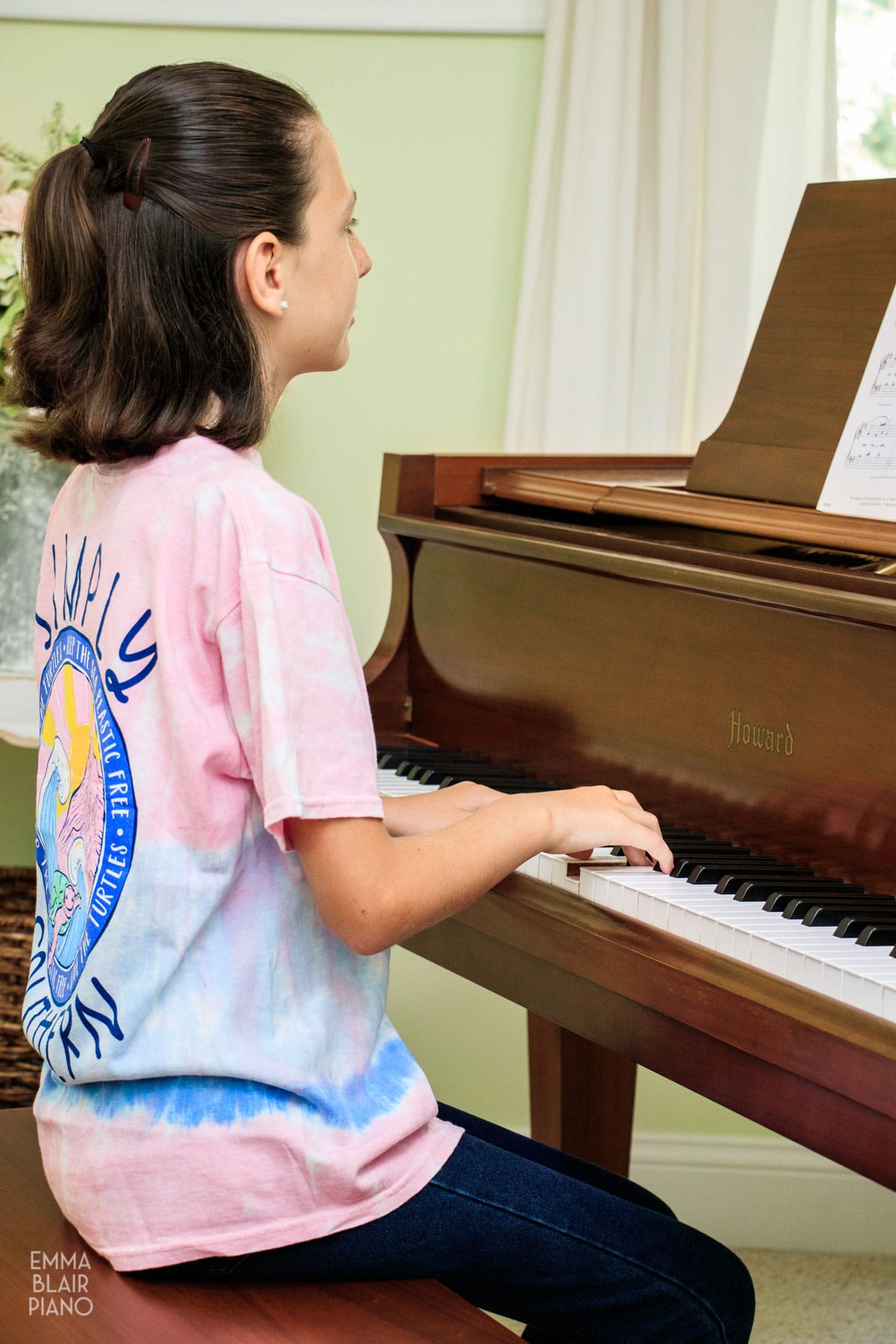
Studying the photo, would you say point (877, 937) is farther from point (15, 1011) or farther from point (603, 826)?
point (15, 1011)

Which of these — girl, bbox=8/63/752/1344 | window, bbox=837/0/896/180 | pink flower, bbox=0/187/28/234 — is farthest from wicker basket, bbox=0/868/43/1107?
window, bbox=837/0/896/180

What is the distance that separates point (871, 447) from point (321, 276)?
656 mm

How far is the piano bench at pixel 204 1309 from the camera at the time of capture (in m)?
1.03

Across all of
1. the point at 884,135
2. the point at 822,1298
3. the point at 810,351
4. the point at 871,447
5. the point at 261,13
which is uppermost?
→ the point at 261,13

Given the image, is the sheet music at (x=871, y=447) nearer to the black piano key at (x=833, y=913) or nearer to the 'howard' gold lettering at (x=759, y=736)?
the 'howard' gold lettering at (x=759, y=736)

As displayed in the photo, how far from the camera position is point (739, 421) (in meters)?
1.71

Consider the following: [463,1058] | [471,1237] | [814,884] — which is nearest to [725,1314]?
[471,1237]

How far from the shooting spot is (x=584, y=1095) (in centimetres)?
191

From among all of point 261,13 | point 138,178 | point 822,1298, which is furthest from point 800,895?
point 261,13

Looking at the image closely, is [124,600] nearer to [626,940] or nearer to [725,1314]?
[626,940]

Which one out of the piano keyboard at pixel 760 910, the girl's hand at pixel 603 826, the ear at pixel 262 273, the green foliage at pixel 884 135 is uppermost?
the green foliage at pixel 884 135

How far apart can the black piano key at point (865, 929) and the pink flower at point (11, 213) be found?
172cm

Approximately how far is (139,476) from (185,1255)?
1.92 feet

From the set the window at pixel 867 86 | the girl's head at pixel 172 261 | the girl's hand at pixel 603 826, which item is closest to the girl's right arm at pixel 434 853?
the girl's hand at pixel 603 826
